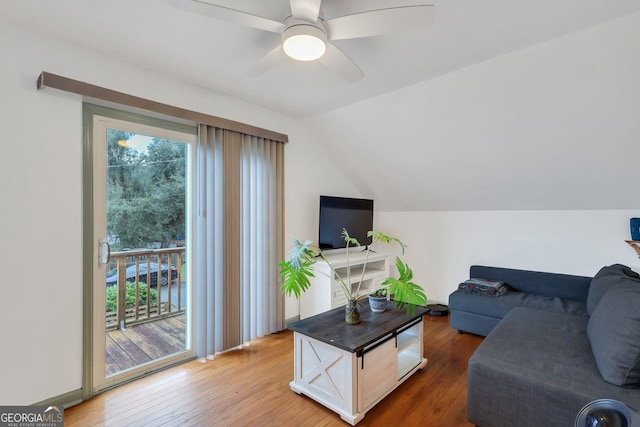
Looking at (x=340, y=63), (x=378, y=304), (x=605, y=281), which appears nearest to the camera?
(x=340, y=63)

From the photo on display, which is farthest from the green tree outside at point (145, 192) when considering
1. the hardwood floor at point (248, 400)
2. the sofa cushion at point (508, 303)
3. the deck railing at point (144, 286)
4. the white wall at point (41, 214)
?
the sofa cushion at point (508, 303)

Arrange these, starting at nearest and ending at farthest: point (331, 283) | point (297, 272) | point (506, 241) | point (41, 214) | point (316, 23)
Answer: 1. point (316, 23)
2. point (41, 214)
3. point (297, 272)
4. point (331, 283)
5. point (506, 241)

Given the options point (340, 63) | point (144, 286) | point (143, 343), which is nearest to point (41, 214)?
point (144, 286)

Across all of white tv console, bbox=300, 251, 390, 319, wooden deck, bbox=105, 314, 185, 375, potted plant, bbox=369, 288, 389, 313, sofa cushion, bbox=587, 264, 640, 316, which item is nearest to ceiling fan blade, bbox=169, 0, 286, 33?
potted plant, bbox=369, 288, 389, 313

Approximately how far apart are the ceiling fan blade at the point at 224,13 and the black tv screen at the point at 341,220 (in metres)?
2.17

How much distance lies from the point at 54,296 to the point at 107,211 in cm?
63

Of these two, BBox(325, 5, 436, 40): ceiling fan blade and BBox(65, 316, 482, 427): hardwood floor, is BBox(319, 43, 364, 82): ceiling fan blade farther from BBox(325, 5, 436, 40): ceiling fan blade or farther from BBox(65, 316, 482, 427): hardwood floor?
BBox(65, 316, 482, 427): hardwood floor

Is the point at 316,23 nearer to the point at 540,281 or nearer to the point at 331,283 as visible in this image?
the point at 331,283

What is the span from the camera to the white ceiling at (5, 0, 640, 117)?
1594 mm

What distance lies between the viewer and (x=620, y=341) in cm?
145

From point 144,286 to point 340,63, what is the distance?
7.53 ft

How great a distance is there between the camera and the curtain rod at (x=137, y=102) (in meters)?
1.85

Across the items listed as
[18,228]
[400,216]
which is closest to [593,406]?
[18,228]

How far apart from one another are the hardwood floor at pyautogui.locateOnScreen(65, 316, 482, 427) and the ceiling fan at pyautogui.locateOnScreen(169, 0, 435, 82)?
2147 millimetres
